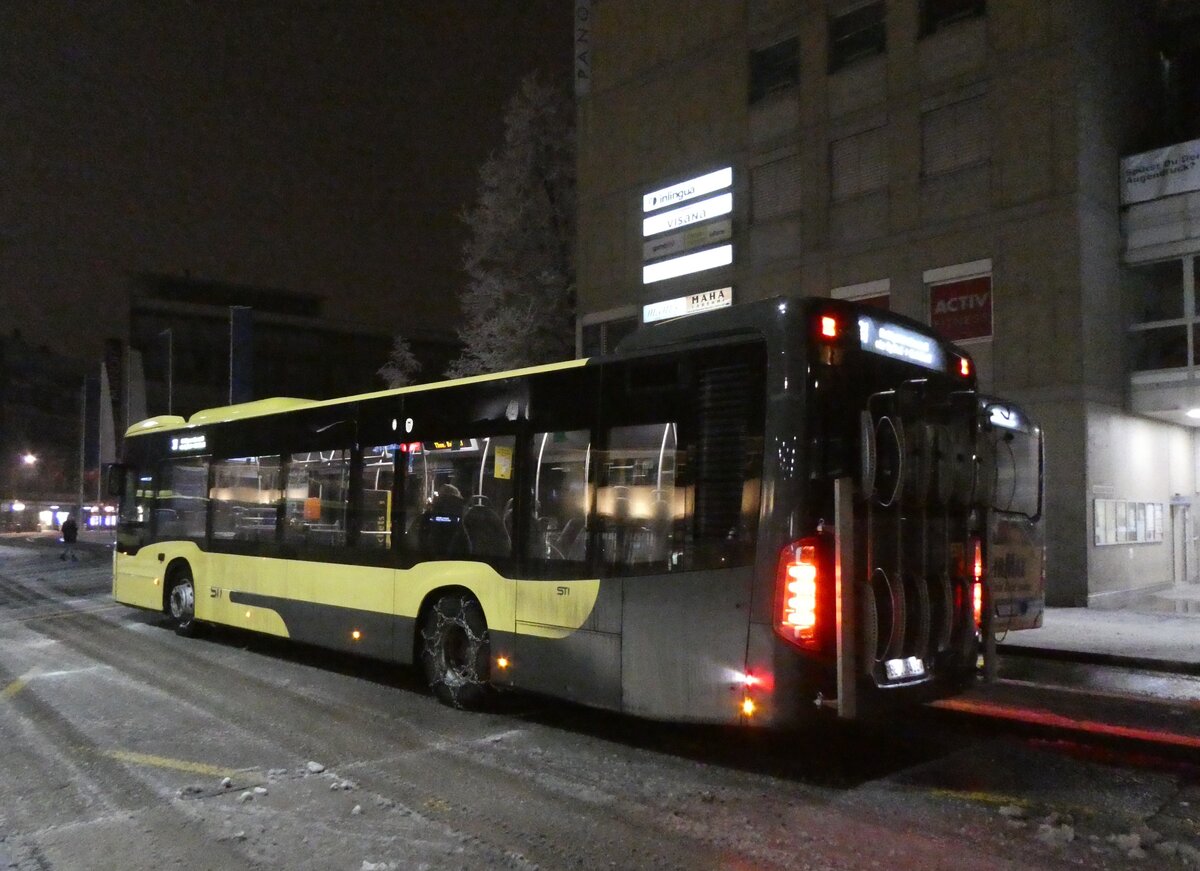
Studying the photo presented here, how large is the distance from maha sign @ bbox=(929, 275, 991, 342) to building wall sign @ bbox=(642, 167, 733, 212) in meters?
6.33

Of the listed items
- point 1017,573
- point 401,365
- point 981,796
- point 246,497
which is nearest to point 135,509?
point 246,497

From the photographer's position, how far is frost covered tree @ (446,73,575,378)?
31156 millimetres

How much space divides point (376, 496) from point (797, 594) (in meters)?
4.98

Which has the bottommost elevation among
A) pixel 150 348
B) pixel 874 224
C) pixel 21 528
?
pixel 21 528

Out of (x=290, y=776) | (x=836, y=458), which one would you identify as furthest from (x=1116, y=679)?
(x=290, y=776)

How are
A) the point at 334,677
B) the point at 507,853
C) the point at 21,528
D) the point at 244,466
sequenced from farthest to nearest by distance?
the point at 21,528, the point at 244,466, the point at 334,677, the point at 507,853

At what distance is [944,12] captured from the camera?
19.2m

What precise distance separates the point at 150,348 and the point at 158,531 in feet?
190

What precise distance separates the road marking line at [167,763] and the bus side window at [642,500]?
2940 millimetres

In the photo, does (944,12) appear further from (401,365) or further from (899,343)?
(401,365)

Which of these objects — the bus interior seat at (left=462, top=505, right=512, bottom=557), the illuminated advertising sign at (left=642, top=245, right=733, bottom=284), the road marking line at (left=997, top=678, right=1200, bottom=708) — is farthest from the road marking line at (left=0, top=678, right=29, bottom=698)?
the illuminated advertising sign at (left=642, top=245, right=733, bottom=284)

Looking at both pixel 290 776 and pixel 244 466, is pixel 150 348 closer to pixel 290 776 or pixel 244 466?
pixel 244 466

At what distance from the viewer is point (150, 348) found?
65.8 m

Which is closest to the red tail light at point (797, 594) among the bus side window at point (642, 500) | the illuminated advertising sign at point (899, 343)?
the bus side window at point (642, 500)
